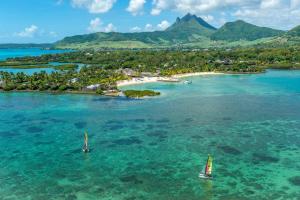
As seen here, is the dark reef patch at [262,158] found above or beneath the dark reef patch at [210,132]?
beneath

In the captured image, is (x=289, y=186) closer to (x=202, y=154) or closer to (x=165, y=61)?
(x=202, y=154)

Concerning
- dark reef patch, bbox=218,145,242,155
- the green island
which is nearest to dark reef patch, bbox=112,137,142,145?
dark reef patch, bbox=218,145,242,155

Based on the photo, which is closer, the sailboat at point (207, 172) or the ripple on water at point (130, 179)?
the ripple on water at point (130, 179)

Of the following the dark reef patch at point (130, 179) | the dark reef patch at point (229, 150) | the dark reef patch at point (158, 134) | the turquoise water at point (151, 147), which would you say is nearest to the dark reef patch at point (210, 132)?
the turquoise water at point (151, 147)

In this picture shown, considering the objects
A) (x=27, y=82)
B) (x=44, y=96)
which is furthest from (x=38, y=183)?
(x=27, y=82)

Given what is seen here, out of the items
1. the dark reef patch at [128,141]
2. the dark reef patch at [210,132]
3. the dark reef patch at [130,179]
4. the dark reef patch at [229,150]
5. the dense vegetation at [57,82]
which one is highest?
the dense vegetation at [57,82]

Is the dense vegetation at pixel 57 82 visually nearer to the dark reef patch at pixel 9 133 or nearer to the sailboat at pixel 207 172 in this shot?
the dark reef patch at pixel 9 133

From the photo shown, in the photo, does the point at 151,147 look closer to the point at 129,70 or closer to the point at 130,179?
the point at 130,179
